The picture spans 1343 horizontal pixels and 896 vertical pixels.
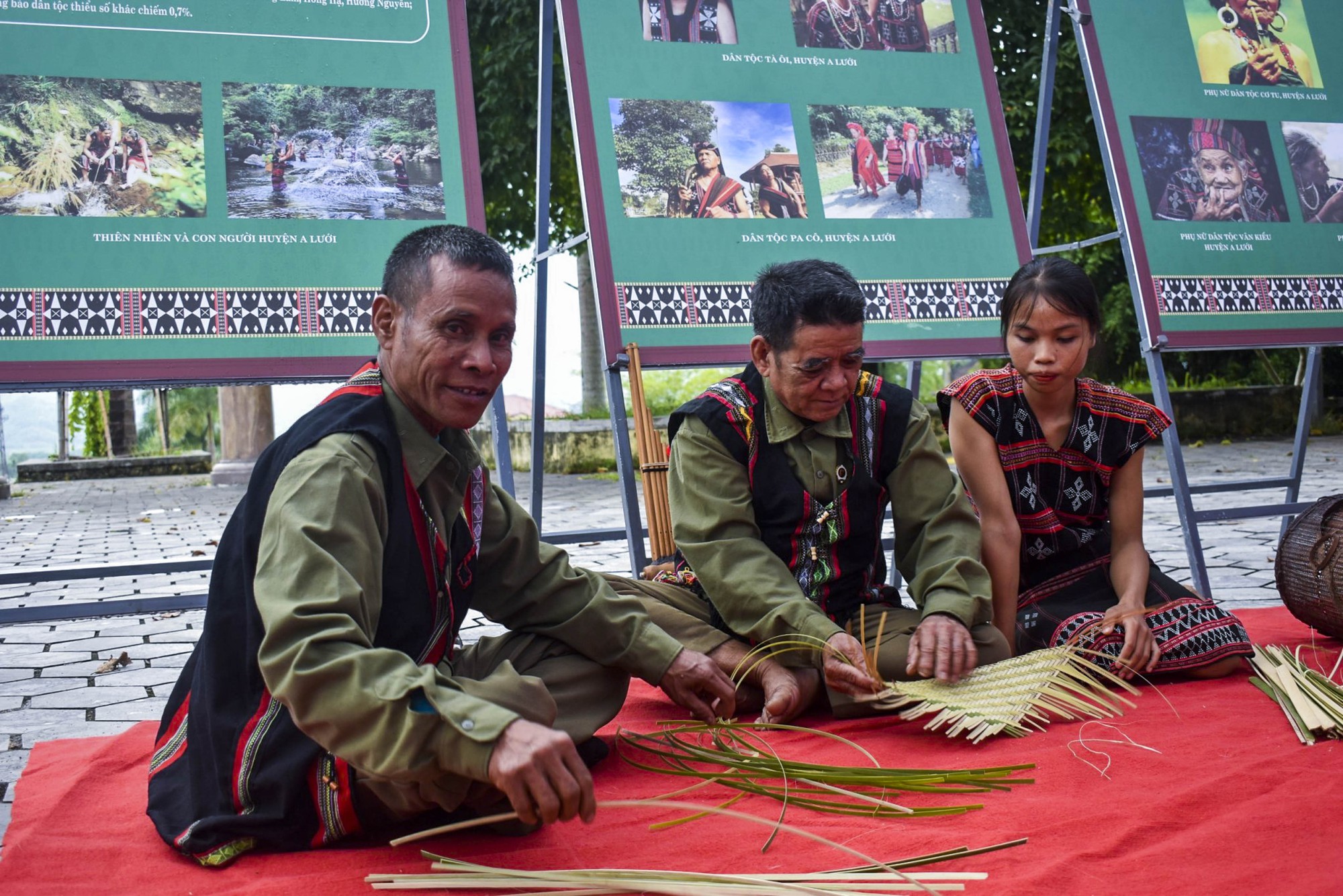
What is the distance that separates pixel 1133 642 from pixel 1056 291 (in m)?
0.93

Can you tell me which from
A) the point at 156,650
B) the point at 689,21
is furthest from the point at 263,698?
the point at 689,21

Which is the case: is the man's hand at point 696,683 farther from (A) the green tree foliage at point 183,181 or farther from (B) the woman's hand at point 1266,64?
(B) the woman's hand at point 1266,64

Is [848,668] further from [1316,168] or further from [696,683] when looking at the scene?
[1316,168]

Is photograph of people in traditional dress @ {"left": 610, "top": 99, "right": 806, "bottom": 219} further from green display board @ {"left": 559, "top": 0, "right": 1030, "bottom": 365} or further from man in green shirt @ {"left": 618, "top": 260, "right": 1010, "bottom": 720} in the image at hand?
man in green shirt @ {"left": 618, "top": 260, "right": 1010, "bottom": 720}

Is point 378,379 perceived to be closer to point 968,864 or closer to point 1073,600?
point 968,864

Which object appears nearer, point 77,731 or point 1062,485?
point 77,731

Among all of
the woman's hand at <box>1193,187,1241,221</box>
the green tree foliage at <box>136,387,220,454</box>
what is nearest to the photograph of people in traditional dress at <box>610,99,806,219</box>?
the woman's hand at <box>1193,187,1241,221</box>

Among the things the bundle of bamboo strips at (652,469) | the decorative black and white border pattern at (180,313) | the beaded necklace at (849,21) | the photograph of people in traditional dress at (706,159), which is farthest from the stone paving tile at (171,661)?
the beaded necklace at (849,21)

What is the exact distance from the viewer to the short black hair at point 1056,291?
3066 millimetres

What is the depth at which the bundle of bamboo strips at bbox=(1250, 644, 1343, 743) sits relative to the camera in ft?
7.91

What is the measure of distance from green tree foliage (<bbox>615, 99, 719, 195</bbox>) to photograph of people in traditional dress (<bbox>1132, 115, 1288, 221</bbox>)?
184 cm

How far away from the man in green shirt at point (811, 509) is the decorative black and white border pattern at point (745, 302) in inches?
41.7

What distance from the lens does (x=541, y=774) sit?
1.54 meters

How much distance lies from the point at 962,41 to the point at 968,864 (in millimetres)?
3945
